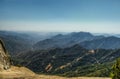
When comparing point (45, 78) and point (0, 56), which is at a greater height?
point (0, 56)

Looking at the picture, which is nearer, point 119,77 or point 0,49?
point 119,77

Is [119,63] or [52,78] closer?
[119,63]

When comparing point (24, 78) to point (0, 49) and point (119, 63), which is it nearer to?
point (0, 49)

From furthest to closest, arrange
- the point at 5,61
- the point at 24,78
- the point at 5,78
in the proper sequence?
the point at 5,61 < the point at 24,78 < the point at 5,78

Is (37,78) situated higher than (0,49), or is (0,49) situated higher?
(0,49)

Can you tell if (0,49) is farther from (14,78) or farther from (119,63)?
(119,63)

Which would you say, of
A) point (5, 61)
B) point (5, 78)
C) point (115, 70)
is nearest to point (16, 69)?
point (5, 61)

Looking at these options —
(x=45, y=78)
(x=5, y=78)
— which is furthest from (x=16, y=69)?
(x=5, y=78)

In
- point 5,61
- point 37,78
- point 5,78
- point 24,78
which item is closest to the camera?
point 5,78
